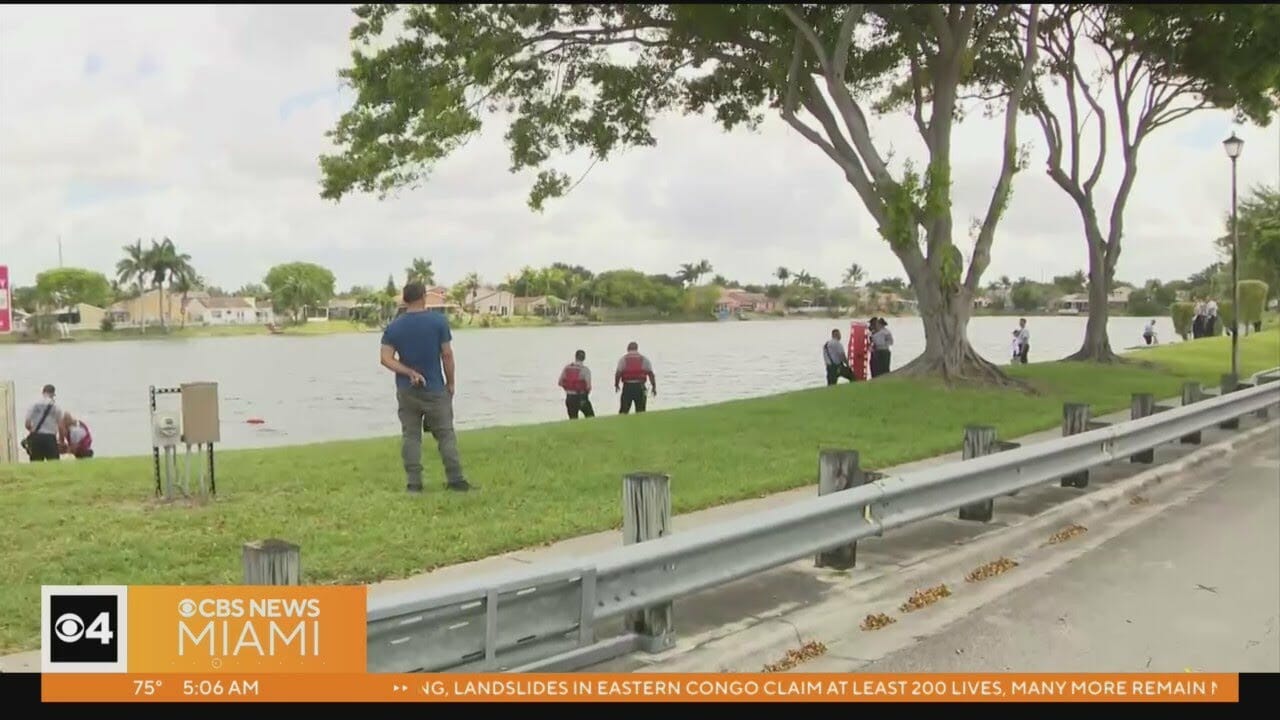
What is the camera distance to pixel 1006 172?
747 inches

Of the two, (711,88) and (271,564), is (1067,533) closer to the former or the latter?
(271,564)

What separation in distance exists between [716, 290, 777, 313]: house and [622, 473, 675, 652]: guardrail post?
158 meters

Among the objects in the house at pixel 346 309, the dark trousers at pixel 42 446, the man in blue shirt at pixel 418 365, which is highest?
the house at pixel 346 309

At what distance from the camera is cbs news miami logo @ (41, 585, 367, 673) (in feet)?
12.2

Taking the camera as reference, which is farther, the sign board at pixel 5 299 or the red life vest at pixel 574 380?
the red life vest at pixel 574 380

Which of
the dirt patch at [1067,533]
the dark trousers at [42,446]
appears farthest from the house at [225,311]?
the dirt patch at [1067,533]

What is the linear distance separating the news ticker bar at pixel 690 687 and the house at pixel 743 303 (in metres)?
158

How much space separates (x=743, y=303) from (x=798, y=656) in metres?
167

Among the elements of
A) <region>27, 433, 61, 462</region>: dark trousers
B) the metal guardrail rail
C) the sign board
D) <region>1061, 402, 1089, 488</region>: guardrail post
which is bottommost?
<region>27, 433, 61, 462</region>: dark trousers

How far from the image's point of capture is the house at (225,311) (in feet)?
412

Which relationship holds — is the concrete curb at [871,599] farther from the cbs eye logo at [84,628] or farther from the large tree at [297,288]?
the large tree at [297,288]

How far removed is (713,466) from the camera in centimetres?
1038

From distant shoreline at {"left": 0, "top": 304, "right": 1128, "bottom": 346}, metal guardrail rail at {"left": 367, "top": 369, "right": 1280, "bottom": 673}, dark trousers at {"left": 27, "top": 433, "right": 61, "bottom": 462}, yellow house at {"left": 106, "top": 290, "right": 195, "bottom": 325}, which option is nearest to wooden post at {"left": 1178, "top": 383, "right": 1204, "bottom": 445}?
metal guardrail rail at {"left": 367, "top": 369, "right": 1280, "bottom": 673}

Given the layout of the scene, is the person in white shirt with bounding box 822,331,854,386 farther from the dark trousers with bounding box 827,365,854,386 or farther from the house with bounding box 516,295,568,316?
the house with bounding box 516,295,568,316
